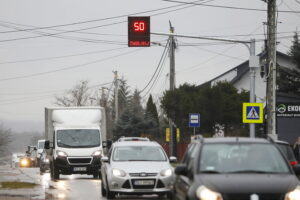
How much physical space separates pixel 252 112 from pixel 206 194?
19149 mm

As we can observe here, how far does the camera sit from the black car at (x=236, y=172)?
10695 millimetres

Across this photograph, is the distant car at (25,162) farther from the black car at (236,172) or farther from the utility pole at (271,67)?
the black car at (236,172)

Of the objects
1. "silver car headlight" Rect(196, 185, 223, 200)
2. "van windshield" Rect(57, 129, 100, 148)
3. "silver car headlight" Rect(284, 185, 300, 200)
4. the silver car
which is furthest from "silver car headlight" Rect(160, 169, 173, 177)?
"van windshield" Rect(57, 129, 100, 148)

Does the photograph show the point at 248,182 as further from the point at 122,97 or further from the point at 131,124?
the point at 122,97

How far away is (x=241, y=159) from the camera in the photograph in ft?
39.3

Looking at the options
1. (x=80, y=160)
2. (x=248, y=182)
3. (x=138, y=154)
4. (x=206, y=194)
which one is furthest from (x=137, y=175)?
(x=80, y=160)

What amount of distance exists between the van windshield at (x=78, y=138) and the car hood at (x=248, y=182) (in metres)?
20.0

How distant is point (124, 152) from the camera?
20984mm

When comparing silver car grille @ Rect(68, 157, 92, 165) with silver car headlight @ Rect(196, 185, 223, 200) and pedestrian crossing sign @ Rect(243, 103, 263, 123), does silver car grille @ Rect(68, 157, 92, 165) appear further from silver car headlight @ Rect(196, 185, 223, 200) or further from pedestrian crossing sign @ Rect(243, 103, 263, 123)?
silver car headlight @ Rect(196, 185, 223, 200)

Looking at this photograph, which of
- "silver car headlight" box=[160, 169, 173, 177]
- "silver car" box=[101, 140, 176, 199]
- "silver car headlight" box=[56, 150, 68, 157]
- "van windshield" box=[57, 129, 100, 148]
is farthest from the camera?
"van windshield" box=[57, 129, 100, 148]

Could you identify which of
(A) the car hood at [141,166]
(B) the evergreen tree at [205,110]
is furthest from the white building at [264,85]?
(A) the car hood at [141,166]

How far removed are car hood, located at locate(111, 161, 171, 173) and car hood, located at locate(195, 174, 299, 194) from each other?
25.9 ft

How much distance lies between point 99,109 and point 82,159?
2680 millimetres

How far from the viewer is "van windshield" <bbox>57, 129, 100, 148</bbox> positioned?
3106cm
